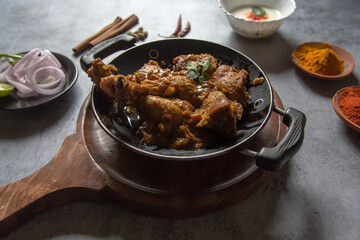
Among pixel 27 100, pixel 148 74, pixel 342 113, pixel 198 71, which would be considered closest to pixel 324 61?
pixel 342 113

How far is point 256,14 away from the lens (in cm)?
326

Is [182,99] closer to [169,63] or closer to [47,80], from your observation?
[169,63]

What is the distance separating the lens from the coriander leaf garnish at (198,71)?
2.03m

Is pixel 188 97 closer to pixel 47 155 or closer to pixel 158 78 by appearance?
pixel 158 78

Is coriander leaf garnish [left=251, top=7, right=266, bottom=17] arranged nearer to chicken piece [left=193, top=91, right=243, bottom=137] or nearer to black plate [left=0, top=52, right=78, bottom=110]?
chicken piece [left=193, top=91, right=243, bottom=137]

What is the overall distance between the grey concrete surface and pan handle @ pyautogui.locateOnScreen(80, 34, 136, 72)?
61cm

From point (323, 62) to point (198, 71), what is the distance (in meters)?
1.47

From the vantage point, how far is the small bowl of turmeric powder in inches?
107

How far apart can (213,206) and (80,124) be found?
3.86ft

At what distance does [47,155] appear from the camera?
217cm

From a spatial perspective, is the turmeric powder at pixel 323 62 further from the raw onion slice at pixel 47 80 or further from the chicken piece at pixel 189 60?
the raw onion slice at pixel 47 80

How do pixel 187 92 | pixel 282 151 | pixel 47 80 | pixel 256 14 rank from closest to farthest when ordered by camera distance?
pixel 282 151 < pixel 187 92 < pixel 47 80 < pixel 256 14

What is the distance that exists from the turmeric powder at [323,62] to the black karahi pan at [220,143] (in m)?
1.06

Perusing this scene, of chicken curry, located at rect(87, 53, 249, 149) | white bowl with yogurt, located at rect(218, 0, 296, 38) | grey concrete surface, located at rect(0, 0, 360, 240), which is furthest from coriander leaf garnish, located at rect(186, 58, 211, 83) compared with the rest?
white bowl with yogurt, located at rect(218, 0, 296, 38)
